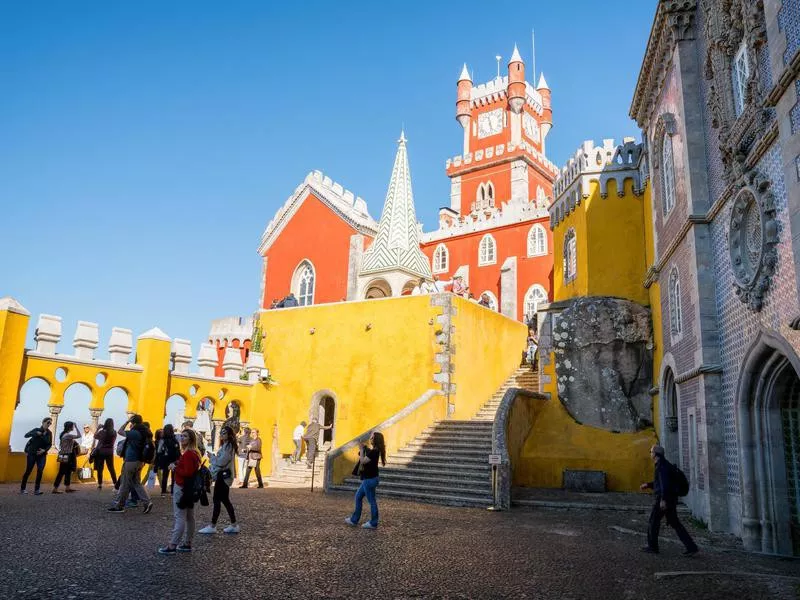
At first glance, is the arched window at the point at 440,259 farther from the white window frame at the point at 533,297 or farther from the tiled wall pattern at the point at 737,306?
the tiled wall pattern at the point at 737,306

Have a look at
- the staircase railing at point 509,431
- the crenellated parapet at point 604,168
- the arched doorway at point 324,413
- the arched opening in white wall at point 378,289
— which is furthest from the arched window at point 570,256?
the arched doorway at point 324,413

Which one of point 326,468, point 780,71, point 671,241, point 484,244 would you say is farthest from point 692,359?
point 484,244

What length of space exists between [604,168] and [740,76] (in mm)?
7112

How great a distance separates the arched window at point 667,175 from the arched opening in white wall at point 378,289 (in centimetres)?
1104

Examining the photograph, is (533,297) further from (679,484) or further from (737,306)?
(679,484)

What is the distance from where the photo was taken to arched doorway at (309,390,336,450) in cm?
1878

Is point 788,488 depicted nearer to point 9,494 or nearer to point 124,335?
point 9,494

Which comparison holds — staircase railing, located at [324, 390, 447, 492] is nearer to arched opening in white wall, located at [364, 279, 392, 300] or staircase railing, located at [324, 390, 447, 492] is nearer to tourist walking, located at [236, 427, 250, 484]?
tourist walking, located at [236, 427, 250, 484]

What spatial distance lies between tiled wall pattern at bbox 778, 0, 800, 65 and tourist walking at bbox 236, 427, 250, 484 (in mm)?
13571

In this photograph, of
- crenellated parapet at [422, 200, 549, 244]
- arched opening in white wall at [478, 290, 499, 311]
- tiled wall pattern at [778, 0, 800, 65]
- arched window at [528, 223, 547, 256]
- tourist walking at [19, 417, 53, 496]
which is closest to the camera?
tiled wall pattern at [778, 0, 800, 65]

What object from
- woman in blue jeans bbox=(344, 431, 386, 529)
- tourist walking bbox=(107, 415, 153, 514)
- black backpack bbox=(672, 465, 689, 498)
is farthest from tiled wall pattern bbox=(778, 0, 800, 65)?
tourist walking bbox=(107, 415, 153, 514)

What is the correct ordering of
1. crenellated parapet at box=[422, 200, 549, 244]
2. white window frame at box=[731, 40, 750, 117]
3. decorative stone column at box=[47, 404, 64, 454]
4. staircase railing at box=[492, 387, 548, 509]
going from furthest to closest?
crenellated parapet at box=[422, 200, 549, 244], decorative stone column at box=[47, 404, 64, 454], staircase railing at box=[492, 387, 548, 509], white window frame at box=[731, 40, 750, 117]

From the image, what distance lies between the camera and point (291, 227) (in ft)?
99.7

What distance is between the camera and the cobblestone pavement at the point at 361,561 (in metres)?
5.35
